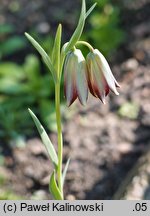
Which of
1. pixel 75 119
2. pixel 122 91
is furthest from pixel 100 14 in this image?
pixel 75 119

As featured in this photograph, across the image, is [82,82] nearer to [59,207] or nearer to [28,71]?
[59,207]

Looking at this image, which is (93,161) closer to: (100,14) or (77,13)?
(100,14)

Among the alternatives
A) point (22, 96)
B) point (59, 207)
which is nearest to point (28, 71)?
point (22, 96)

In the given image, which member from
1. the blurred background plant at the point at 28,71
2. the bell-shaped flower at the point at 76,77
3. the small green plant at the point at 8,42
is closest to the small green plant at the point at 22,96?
the blurred background plant at the point at 28,71

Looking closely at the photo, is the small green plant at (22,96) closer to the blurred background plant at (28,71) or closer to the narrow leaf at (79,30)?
the blurred background plant at (28,71)

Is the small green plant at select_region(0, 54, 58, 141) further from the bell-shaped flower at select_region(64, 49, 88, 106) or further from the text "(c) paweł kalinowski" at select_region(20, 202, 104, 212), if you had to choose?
the bell-shaped flower at select_region(64, 49, 88, 106)

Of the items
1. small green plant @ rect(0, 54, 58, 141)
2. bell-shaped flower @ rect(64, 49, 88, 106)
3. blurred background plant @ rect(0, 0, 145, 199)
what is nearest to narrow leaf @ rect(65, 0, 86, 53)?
bell-shaped flower @ rect(64, 49, 88, 106)

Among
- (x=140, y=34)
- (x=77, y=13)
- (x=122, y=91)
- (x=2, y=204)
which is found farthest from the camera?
(x=77, y=13)
